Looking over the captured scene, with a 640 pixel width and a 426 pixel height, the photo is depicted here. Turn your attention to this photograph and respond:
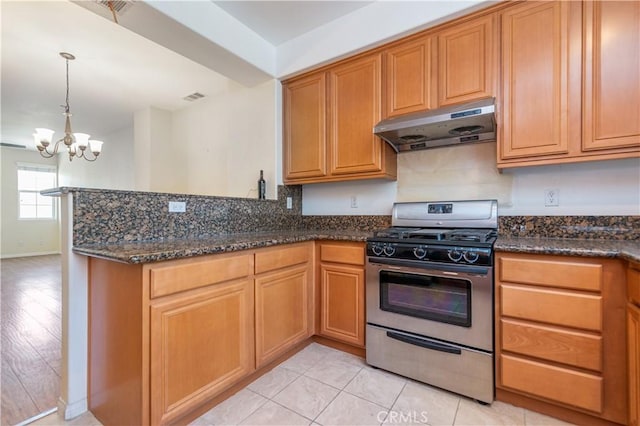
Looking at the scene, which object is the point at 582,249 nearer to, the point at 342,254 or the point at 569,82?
the point at 569,82

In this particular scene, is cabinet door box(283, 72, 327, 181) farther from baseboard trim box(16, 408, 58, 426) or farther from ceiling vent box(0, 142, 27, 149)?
ceiling vent box(0, 142, 27, 149)

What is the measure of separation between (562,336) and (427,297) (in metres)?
0.66

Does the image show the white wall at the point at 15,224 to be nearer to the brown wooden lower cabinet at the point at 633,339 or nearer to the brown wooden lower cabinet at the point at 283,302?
the brown wooden lower cabinet at the point at 283,302

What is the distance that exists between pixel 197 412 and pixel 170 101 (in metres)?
4.23

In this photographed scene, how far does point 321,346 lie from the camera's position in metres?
2.36

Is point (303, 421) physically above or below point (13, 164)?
below

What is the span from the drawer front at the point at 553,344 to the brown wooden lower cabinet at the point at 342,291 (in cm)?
90

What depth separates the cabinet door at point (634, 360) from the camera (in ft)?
4.06

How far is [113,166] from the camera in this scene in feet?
19.6

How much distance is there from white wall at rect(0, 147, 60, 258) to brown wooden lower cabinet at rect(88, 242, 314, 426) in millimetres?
8249

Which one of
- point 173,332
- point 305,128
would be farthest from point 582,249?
point 305,128

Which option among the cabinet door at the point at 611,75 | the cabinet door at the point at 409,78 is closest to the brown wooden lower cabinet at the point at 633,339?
the cabinet door at the point at 611,75

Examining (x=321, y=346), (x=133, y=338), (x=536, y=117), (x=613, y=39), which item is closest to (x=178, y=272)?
(x=133, y=338)

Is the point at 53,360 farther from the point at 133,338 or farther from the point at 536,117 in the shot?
the point at 536,117
